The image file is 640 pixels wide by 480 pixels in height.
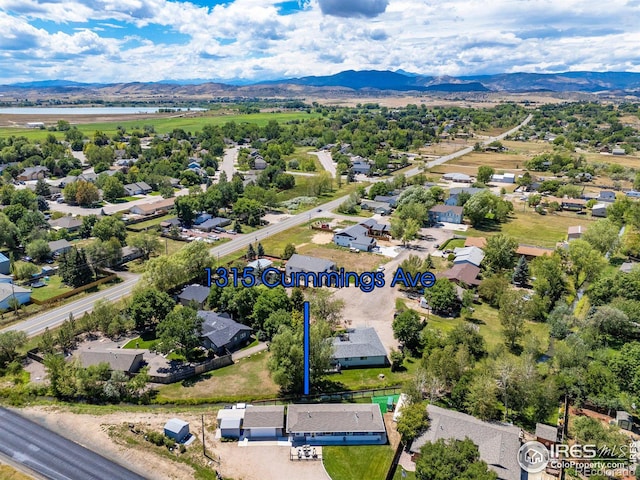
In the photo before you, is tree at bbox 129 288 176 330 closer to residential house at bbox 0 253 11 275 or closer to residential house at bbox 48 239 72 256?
residential house at bbox 0 253 11 275

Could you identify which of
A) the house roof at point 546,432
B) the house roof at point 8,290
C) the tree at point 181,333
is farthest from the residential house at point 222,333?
the house roof at point 546,432

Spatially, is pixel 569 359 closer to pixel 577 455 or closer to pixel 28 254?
pixel 577 455

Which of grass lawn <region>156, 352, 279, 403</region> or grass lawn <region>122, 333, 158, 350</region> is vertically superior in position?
grass lawn <region>122, 333, 158, 350</region>

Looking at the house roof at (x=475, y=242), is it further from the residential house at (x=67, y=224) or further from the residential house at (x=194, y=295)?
the residential house at (x=67, y=224)

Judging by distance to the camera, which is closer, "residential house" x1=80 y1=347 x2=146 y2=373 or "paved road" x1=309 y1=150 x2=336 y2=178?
"residential house" x1=80 y1=347 x2=146 y2=373

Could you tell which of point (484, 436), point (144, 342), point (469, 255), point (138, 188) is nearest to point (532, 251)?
point (469, 255)

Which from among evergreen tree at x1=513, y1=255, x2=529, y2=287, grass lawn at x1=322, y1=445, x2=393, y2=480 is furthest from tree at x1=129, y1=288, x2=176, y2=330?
evergreen tree at x1=513, y1=255, x2=529, y2=287
